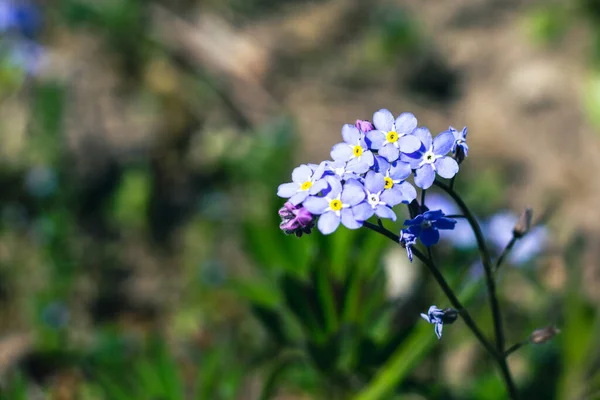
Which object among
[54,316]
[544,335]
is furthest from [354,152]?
[54,316]

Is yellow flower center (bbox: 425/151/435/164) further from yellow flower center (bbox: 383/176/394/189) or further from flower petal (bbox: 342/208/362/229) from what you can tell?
flower petal (bbox: 342/208/362/229)

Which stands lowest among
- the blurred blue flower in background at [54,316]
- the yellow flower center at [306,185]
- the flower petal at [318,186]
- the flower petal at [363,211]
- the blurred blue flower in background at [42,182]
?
the flower petal at [363,211]

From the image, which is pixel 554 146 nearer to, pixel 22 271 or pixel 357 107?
pixel 357 107

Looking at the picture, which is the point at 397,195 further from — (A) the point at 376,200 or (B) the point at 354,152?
(B) the point at 354,152

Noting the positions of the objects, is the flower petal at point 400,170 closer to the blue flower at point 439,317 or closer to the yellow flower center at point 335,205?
the yellow flower center at point 335,205

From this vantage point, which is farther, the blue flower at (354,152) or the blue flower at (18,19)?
the blue flower at (18,19)

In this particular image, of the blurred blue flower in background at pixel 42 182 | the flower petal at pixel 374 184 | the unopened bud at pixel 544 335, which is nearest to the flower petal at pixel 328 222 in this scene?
the flower petal at pixel 374 184
